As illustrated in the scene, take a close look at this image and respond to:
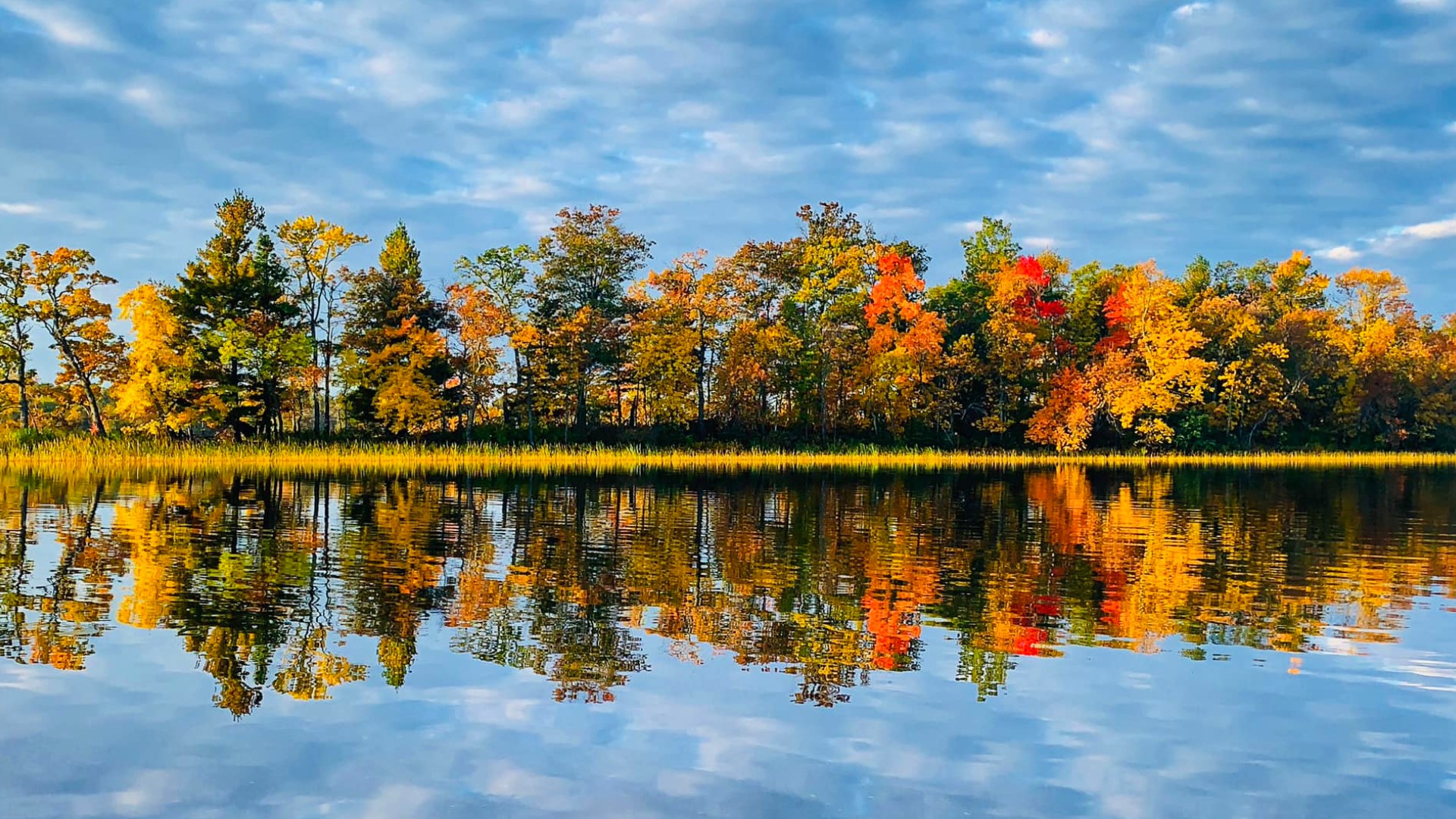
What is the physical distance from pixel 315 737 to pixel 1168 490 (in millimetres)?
39380

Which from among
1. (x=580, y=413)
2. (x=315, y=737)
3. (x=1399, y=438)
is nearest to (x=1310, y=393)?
(x=1399, y=438)

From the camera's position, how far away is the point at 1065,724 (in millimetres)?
8781

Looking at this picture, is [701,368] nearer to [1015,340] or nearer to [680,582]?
[1015,340]

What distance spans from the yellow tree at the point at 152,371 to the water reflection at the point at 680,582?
93.5 ft

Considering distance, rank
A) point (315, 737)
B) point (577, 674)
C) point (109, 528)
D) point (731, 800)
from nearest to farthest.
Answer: point (731, 800)
point (315, 737)
point (577, 674)
point (109, 528)

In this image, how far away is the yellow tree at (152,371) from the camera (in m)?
58.4

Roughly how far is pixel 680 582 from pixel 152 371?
178 ft

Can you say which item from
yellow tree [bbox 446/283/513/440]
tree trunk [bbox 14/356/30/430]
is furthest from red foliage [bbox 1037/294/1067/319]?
tree trunk [bbox 14/356/30/430]

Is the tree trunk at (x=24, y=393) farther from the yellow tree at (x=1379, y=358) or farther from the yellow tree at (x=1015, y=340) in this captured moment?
the yellow tree at (x=1379, y=358)

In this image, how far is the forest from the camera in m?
60.6

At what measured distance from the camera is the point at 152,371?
59.0 metres

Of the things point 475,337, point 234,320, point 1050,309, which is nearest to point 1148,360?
point 1050,309

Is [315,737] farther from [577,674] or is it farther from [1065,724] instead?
[1065,724]

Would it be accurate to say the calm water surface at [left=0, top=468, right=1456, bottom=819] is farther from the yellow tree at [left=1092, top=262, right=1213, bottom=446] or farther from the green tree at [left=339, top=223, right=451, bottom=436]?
the yellow tree at [left=1092, top=262, right=1213, bottom=446]
